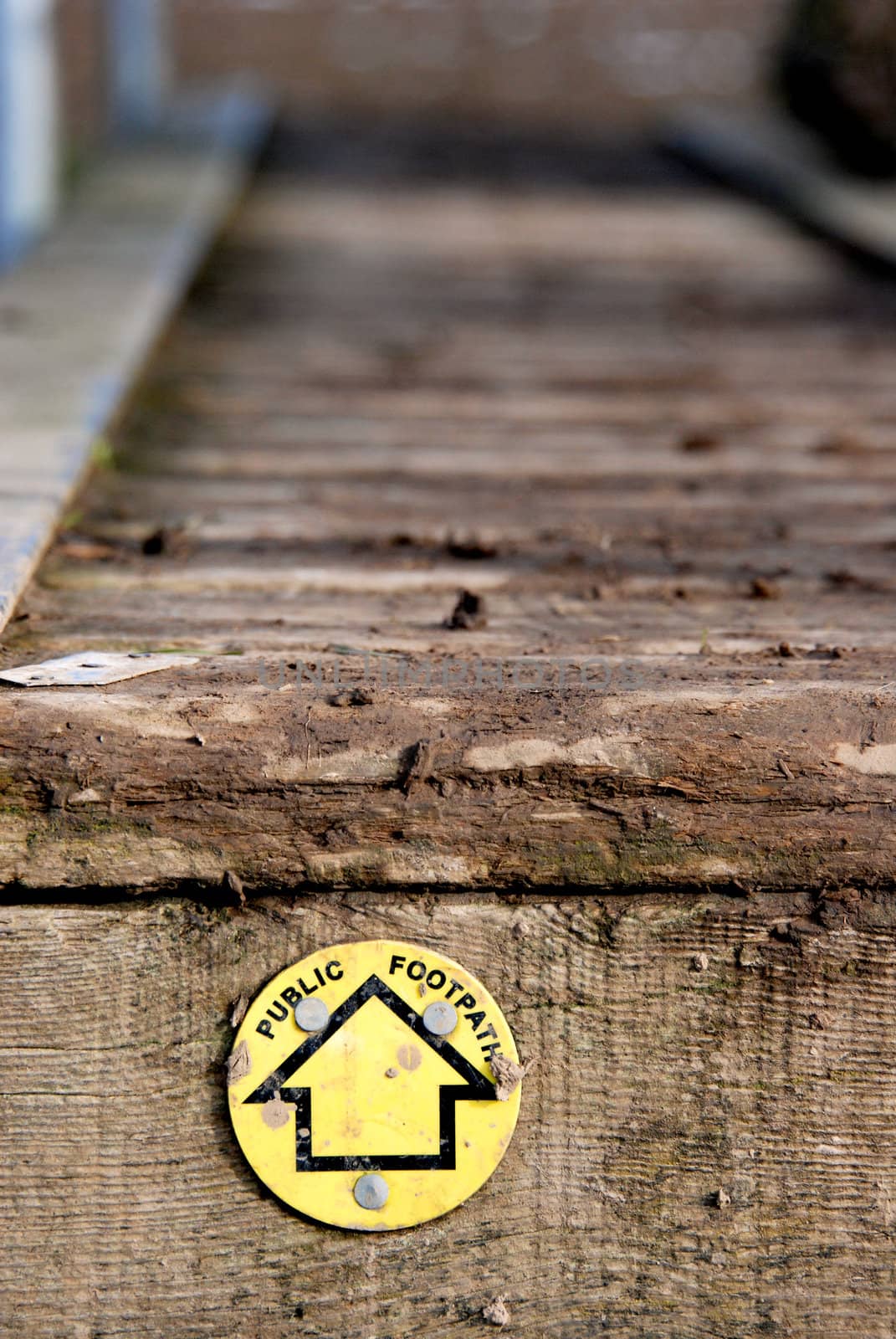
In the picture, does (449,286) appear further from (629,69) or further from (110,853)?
(629,69)

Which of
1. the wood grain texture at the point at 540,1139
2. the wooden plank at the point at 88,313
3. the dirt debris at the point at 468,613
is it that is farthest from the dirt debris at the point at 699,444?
the wood grain texture at the point at 540,1139

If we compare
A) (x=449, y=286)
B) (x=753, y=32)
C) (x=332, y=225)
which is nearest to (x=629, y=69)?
(x=753, y=32)

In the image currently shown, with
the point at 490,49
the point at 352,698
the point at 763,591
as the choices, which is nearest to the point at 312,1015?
the point at 352,698

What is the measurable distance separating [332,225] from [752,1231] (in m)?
4.85

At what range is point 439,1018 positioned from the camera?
146 cm

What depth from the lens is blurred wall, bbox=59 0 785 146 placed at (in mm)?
12227

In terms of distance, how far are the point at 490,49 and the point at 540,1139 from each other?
12.6m

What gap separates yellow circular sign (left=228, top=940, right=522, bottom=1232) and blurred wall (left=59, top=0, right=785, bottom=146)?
11.9 meters

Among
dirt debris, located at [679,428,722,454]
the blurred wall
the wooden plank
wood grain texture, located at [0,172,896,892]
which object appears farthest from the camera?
the blurred wall

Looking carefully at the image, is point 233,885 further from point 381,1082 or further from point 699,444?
point 699,444

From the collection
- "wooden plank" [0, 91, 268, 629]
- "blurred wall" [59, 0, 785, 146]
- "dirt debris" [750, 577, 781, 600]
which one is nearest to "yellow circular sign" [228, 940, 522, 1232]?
"wooden plank" [0, 91, 268, 629]

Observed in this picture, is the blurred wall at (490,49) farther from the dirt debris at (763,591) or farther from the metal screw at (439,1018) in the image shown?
the metal screw at (439,1018)

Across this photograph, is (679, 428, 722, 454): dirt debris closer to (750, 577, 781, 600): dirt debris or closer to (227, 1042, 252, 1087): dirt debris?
(750, 577, 781, 600): dirt debris

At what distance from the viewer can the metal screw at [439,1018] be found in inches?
57.4
